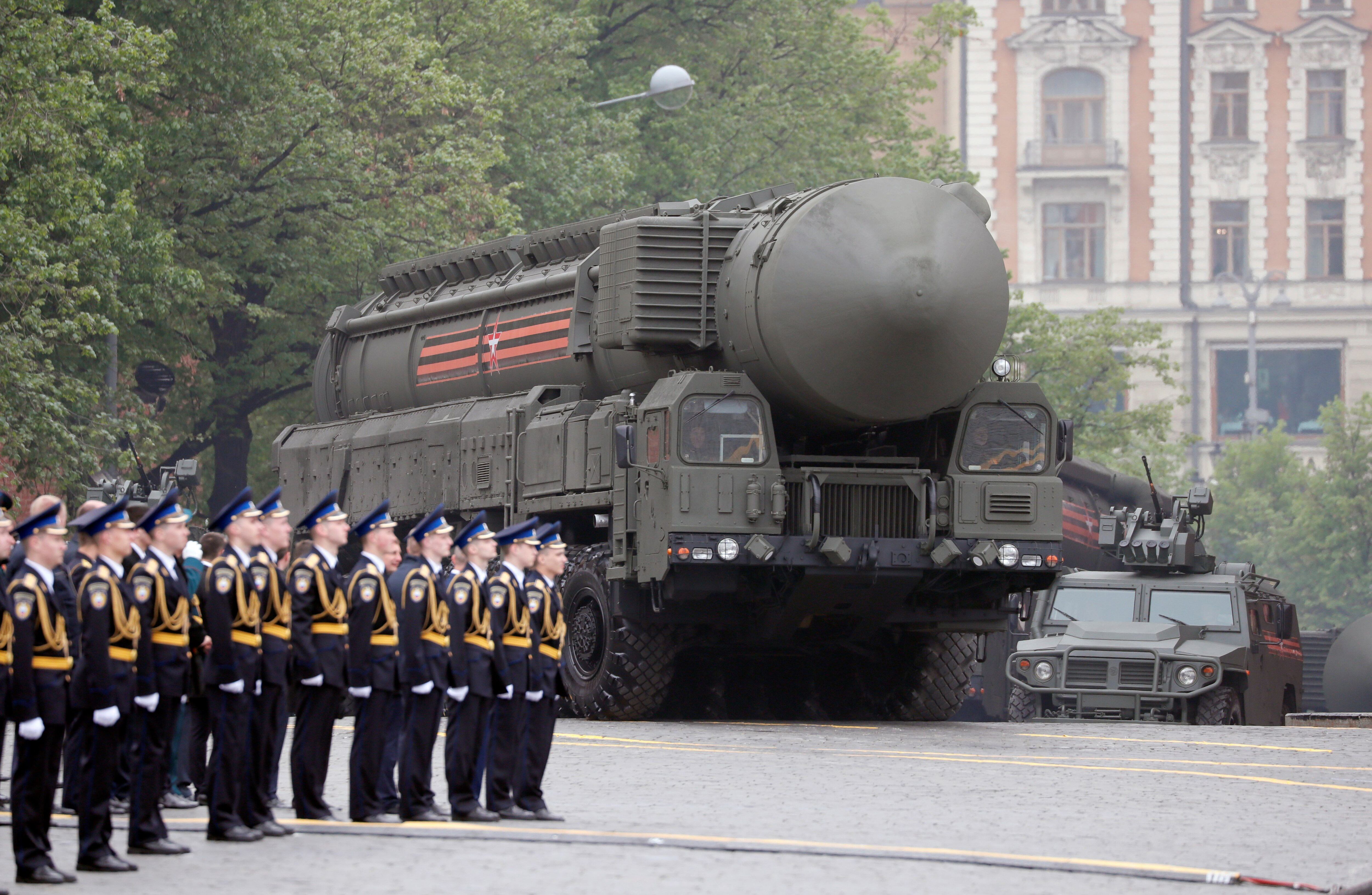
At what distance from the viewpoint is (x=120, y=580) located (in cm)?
1100

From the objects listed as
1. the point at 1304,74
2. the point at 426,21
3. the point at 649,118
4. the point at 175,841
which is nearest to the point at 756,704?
the point at 175,841

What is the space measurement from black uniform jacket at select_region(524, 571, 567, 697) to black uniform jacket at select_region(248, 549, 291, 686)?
1.41 metres

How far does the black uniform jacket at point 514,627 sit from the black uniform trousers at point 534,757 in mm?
143

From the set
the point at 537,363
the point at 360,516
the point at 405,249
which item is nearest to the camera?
the point at 537,363

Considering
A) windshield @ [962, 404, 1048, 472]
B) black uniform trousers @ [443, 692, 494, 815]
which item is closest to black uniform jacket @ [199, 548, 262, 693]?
black uniform trousers @ [443, 692, 494, 815]

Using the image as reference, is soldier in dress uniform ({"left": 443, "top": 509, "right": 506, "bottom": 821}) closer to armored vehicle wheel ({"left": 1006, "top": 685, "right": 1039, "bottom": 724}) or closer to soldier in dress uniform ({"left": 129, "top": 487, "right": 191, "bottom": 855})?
soldier in dress uniform ({"left": 129, "top": 487, "right": 191, "bottom": 855})

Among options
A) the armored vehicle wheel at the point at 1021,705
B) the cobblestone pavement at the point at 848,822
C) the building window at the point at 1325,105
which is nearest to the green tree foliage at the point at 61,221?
the cobblestone pavement at the point at 848,822

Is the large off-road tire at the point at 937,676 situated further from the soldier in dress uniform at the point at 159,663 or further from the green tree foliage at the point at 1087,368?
the green tree foliage at the point at 1087,368

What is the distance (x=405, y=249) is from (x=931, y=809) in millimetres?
20651

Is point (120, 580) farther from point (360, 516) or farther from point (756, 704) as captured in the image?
point (360, 516)

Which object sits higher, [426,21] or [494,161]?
[426,21]

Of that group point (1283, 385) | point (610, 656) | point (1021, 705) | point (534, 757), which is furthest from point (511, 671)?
point (1283, 385)

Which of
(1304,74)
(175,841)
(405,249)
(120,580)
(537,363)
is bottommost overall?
(175,841)

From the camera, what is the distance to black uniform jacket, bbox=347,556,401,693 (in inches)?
481
